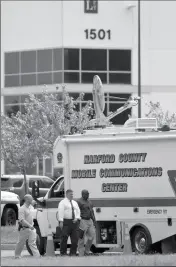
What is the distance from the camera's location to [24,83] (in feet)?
196

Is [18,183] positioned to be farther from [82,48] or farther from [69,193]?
[82,48]

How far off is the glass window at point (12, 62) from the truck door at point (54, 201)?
3745cm

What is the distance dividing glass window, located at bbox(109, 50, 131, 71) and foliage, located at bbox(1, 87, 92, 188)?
41.3 ft

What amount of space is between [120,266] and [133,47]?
4634 centimetres

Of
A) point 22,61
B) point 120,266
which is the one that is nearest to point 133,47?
point 22,61

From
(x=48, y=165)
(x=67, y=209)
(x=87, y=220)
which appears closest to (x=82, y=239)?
(x=87, y=220)

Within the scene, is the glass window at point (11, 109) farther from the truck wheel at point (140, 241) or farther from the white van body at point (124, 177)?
the truck wheel at point (140, 241)

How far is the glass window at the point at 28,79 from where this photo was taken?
59688 mm

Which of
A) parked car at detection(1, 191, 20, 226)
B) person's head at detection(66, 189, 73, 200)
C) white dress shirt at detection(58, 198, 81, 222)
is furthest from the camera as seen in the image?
parked car at detection(1, 191, 20, 226)

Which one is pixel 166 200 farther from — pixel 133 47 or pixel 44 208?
A: pixel 133 47

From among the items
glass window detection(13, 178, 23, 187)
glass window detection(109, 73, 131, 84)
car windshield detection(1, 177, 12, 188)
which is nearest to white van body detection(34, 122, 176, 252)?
car windshield detection(1, 177, 12, 188)

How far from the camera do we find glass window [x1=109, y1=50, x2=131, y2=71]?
5978 centimetres

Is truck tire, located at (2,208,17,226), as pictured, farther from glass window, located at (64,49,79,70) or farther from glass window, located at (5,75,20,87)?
glass window, located at (5,75,20,87)

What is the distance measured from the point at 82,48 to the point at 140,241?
3860 centimetres
